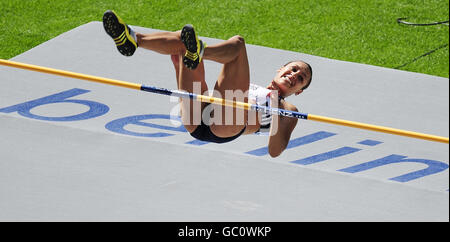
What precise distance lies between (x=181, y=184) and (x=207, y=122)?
0.82 metres

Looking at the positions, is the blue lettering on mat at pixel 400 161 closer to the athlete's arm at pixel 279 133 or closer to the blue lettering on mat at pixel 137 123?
the athlete's arm at pixel 279 133

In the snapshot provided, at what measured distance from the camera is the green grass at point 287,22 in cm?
859

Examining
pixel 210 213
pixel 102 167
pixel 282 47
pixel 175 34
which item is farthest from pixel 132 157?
pixel 282 47

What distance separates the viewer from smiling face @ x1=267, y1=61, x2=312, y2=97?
217 inches

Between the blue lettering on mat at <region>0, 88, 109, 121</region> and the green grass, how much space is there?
1307 millimetres

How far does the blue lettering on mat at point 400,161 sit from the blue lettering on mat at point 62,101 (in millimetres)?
2233

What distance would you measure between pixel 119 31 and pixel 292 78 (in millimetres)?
1219

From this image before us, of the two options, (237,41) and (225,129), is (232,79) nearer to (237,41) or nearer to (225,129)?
(237,41)

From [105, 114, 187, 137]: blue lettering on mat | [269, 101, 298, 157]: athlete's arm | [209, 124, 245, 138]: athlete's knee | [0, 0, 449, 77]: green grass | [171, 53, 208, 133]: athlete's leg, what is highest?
[0, 0, 449, 77]: green grass

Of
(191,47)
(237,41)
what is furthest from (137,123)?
(191,47)

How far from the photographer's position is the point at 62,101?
24.3 feet

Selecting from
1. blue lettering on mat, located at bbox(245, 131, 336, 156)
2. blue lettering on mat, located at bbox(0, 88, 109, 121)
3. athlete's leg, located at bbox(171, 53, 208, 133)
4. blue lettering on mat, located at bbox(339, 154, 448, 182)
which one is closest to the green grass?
blue lettering on mat, located at bbox(0, 88, 109, 121)

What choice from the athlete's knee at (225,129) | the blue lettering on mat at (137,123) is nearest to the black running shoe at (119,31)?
the athlete's knee at (225,129)

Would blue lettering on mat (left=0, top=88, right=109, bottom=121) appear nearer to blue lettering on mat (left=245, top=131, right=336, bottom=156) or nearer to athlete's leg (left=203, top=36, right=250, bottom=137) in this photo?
blue lettering on mat (left=245, top=131, right=336, bottom=156)
